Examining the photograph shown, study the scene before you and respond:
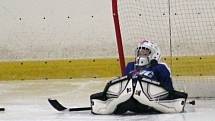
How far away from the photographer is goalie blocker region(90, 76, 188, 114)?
3955 millimetres

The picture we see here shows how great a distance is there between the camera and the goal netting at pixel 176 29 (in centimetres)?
636

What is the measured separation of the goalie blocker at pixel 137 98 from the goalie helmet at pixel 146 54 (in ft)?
0.84

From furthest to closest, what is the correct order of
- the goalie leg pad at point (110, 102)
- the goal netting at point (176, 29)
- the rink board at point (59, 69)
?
the rink board at point (59, 69) → the goal netting at point (176, 29) → the goalie leg pad at point (110, 102)

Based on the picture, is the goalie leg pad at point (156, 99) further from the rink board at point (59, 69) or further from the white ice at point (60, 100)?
the rink board at point (59, 69)

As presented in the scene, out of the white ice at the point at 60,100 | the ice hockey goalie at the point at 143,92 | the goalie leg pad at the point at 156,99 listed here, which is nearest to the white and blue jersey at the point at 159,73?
the ice hockey goalie at the point at 143,92

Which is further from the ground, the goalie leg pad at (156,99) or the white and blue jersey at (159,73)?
the white and blue jersey at (159,73)

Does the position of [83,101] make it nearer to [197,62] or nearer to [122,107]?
[122,107]

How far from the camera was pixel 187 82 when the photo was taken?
17.7 feet

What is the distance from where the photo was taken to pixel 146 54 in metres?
4.27

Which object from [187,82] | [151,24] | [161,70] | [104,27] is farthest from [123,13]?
[161,70]

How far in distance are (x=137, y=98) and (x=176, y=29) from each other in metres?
2.95

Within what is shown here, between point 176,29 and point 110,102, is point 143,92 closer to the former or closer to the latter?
point 110,102

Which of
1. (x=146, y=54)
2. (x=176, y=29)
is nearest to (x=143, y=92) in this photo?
(x=146, y=54)

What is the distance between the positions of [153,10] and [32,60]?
67.3 inches
